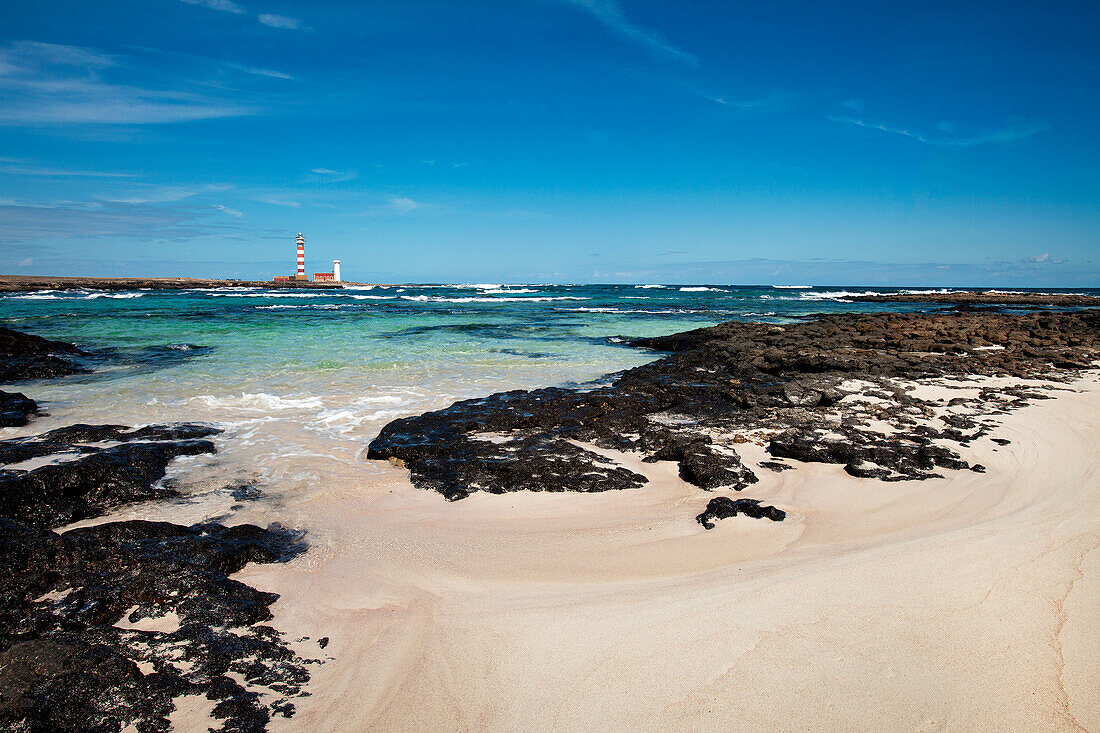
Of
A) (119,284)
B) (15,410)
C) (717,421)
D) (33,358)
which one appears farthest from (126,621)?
(119,284)

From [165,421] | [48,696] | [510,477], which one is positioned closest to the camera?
[48,696]

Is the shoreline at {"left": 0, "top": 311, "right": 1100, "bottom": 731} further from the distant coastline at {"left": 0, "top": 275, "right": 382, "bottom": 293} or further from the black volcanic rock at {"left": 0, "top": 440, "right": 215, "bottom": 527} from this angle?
the distant coastline at {"left": 0, "top": 275, "right": 382, "bottom": 293}

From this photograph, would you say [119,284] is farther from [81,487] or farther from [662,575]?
[662,575]

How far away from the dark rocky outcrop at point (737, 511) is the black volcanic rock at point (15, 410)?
27.6ft

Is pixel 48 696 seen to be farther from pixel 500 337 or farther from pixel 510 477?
pixel 500 337

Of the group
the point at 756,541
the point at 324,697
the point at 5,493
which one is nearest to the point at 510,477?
the point at 756,541

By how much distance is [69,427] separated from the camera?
20.8 ft

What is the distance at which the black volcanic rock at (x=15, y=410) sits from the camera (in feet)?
22.2

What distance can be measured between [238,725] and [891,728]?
2669 mm

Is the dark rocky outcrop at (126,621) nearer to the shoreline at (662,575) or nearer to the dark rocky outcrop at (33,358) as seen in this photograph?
the shoreline at (662,575)

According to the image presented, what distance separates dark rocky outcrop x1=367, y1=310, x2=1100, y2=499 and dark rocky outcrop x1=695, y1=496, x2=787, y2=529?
54 centimetres

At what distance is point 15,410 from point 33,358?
6.01m

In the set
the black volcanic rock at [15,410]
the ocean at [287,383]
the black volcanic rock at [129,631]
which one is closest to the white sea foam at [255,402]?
the ocean at [287,383]

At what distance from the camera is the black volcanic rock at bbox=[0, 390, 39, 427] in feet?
22.2
